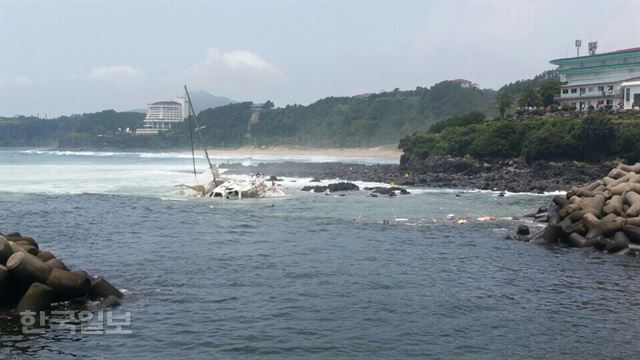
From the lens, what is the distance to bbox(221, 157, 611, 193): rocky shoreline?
56812 millimetres

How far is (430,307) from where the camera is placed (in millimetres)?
18328

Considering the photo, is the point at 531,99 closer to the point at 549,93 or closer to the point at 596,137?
the point at 549,93

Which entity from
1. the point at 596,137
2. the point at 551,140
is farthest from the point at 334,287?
Answer: the point at 596,137

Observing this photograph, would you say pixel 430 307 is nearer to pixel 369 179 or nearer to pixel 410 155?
pixel 369 179

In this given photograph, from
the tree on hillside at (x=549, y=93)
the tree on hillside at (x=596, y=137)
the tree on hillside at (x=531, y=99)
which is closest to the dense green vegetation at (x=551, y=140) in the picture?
the tree on hillside at (x=596, y=137)

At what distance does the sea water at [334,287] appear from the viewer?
15.0 metres

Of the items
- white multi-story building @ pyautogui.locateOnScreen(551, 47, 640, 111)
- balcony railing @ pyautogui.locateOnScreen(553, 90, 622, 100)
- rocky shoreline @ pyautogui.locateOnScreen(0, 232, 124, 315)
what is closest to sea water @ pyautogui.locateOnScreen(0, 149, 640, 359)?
rocky shoreline @ pyautogui.locateOnScreen(0, 232, 124, 315)

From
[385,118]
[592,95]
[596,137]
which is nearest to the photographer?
[596,137]

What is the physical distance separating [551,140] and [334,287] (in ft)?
167

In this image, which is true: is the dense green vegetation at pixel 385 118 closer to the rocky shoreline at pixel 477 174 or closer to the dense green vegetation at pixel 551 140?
the rocky shoreline at pixel 477 174

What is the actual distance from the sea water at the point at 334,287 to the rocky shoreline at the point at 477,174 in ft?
63.3

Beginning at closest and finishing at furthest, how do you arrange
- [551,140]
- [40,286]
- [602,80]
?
1. [40,286]
2. [551,140]
3. [602,80]

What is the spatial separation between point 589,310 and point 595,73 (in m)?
82.8

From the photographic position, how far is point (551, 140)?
65062 mm
